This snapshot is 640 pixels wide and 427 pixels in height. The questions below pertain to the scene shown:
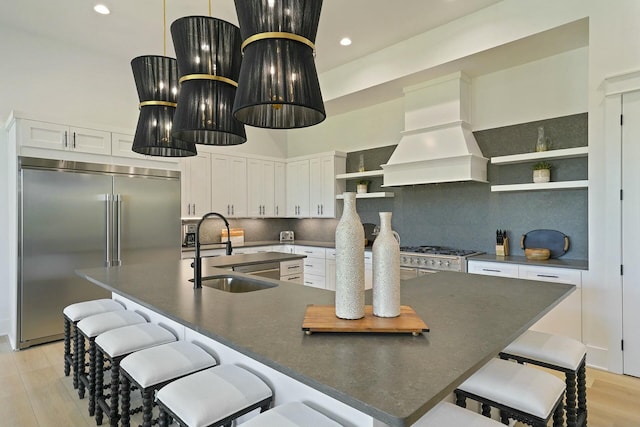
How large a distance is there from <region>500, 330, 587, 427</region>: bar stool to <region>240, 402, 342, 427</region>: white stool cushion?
1195 mm

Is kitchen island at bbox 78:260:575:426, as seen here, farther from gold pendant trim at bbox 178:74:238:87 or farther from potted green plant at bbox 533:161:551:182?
potted green plant at bbox 533:161:551:182

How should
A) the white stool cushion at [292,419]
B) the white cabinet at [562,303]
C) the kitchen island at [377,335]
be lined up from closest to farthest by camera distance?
1. the kitchen island at [377,335]
2. the white stool cushion at [292,419]
3. the white cabinet at [562,303]

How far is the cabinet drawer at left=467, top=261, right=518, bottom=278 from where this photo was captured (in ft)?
11.8

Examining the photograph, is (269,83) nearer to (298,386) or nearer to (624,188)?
(298,386)

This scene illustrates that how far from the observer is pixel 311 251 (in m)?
5.63

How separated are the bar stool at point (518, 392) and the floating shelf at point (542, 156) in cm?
266

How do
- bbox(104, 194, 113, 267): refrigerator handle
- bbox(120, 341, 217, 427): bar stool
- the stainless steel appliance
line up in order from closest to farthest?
1. bbox(120, 341, 217, 427): bar stool
2. bbox(104, 194, 113, 267): refrigerator handle
3. the stainless steel appliance

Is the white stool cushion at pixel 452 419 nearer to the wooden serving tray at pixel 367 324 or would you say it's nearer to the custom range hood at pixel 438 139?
the wooden serving tray at pixel 367 324

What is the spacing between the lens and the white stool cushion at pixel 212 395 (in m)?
1.29

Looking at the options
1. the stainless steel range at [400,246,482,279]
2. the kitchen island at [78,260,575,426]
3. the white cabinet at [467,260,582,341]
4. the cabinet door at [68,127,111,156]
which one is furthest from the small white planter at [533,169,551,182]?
the cabinet door at [68,127,111,156]

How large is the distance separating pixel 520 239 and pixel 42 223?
5.13 m

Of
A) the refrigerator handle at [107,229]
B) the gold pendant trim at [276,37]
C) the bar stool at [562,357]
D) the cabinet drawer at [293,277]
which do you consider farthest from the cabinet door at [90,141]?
the bar stool at [562,357]

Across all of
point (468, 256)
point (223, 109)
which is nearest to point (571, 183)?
point (468, 256)

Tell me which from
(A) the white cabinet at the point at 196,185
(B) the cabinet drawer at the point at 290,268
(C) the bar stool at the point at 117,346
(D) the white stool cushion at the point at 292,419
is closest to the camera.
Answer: (D) the white stool cushion at the point at 292,419
